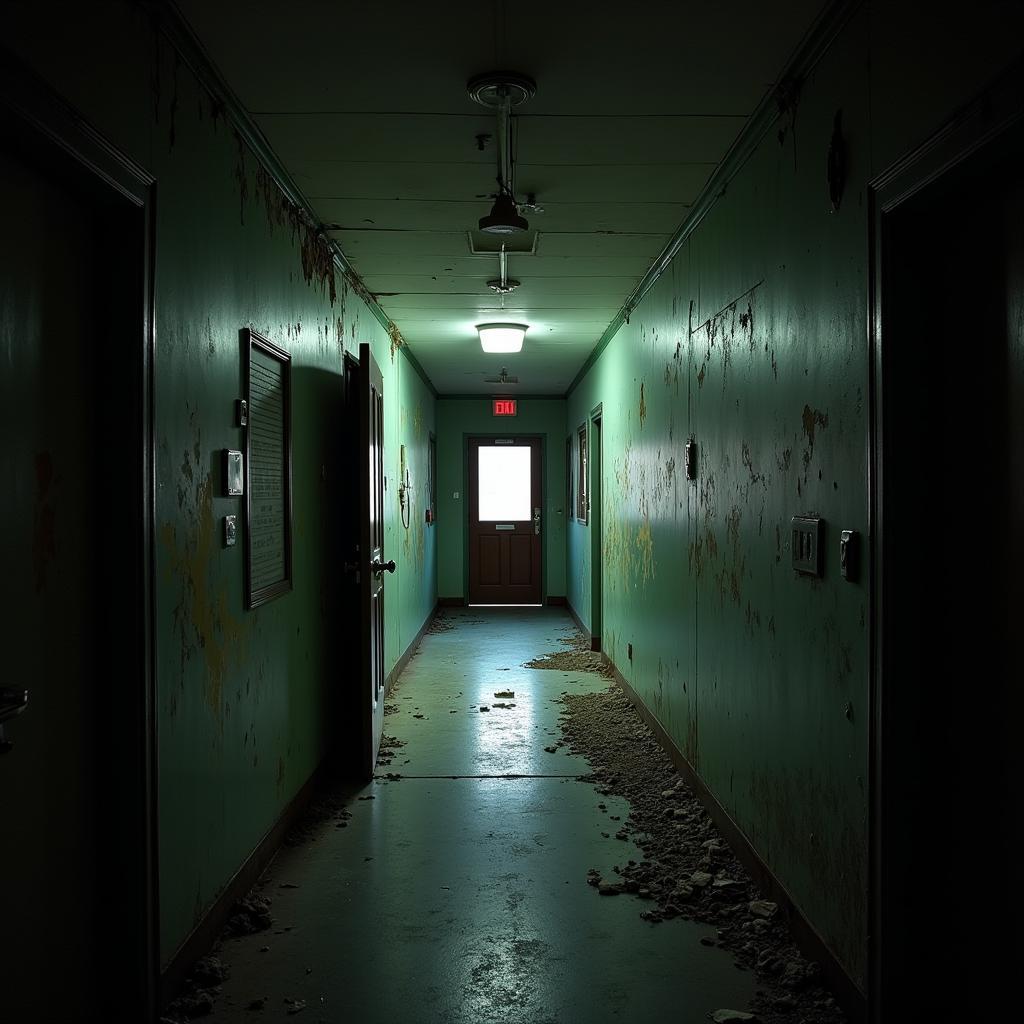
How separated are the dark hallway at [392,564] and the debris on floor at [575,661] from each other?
2423mm

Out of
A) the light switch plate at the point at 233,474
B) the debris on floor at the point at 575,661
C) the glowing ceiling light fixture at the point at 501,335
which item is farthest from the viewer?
the debris on floor at the point at 575,661

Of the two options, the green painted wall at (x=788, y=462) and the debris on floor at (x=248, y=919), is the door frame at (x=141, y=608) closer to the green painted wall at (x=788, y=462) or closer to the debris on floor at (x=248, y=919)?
the debris on floor at (x=248, y=919)

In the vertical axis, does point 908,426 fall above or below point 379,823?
above

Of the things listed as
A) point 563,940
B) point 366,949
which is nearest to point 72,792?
point 366,949

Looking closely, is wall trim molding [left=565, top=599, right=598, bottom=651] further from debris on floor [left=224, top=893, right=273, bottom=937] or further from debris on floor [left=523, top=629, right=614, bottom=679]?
debris on floor [left=224, top=893, right=273, bottom=937]

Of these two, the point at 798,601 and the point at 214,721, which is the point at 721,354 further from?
the point at 214,721

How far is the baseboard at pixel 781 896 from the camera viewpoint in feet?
6.78

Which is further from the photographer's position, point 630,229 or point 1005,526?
point 630,229

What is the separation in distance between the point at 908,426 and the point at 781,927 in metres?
1.58

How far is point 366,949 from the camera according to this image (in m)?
2.47

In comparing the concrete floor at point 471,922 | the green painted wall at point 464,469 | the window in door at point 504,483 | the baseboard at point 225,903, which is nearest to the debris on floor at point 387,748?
the concrete floor at point 471,922

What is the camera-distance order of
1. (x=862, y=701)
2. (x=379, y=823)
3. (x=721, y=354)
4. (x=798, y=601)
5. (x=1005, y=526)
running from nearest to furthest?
(x=1005, y=526)
(x=862, y=701)
(x=798, y=601)
(x=721, y=354)
(x=379, y=823)

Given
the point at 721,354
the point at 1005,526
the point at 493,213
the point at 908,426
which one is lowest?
the point at 1005,526

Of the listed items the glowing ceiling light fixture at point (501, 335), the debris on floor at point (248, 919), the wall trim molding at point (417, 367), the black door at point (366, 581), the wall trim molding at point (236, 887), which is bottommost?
the debris on floor at point (248, 919)
